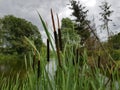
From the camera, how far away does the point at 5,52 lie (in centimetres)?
9850

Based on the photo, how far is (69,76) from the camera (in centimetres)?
187

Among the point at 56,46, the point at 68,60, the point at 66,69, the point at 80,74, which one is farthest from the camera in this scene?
the point at 80,74

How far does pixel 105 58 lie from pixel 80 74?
436 millimetres

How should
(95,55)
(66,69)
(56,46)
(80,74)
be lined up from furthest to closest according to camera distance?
(95,55) < (80,74) < (66,69) < (56,46)

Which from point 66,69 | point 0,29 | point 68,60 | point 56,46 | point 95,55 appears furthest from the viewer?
point 0,29

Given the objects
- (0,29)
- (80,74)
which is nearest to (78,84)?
(80,74)

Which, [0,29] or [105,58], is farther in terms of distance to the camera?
[0,29]

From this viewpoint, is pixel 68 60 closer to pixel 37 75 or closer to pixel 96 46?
pixel 37 75

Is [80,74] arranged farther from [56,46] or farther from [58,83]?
[56,46]

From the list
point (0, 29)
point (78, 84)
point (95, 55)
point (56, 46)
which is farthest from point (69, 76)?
point (0, 29)

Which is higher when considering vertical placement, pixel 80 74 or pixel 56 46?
pixel 56 46

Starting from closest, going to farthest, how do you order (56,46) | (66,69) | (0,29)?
(56,46) < (66,69) < (0,29)

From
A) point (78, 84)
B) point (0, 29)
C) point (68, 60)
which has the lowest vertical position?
point (78, 84)

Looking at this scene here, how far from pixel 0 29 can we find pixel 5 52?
7.37 metres
